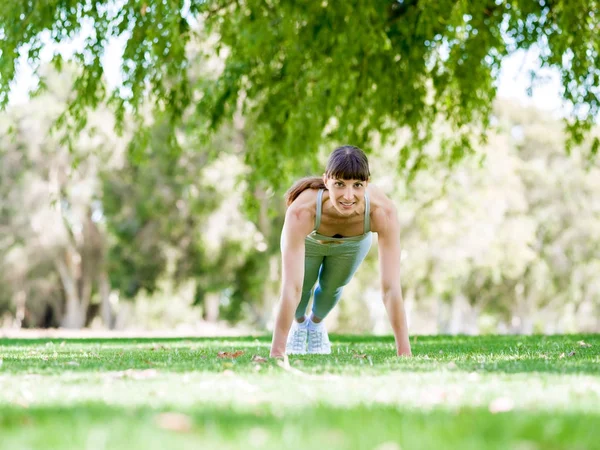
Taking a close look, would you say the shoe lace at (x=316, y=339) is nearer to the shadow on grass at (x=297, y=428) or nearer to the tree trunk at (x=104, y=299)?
the shadow on grass at (x=297, y=428)

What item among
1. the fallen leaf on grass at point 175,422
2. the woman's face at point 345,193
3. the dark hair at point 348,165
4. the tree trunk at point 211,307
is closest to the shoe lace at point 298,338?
the woman's face at point 345,193

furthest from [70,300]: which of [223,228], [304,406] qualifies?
[304,406]

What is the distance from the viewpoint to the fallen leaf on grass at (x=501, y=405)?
9.61ft

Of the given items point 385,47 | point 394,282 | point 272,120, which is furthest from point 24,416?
point 272,120

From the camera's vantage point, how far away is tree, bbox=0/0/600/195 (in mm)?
9508

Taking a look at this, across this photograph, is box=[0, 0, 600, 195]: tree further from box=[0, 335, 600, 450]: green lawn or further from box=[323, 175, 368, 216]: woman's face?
box=[0, 335, 600, 450]: green lawn

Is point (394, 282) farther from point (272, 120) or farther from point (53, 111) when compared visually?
point (53, 111)

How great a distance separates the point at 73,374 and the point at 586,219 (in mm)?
28654

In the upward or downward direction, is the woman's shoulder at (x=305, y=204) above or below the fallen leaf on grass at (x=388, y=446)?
above

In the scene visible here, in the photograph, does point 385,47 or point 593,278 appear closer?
point 385,47

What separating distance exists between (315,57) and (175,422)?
854 centimetres

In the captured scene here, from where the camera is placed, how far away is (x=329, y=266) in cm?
668

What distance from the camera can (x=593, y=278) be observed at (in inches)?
1303

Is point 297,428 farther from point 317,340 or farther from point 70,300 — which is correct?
point 70,300
